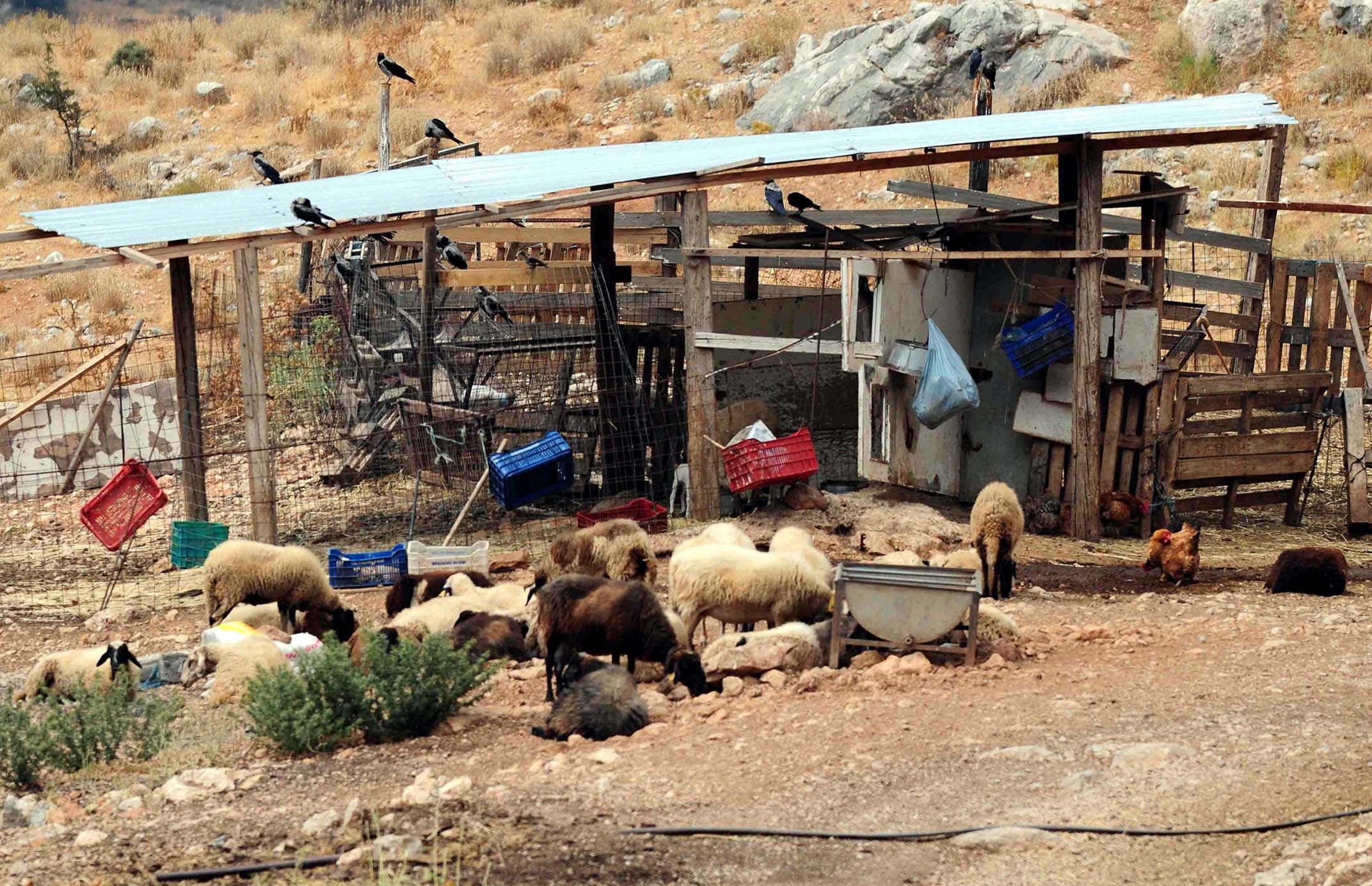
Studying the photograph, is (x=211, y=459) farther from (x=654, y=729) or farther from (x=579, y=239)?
(x=654, y=729)

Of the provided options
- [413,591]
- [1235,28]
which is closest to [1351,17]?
A: [1235,28]

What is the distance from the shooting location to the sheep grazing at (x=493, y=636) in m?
9.27

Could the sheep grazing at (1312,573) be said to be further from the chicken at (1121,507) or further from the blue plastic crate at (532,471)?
the blue plastic crate at (532,471)

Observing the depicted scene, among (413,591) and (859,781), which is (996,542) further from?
(859,781)

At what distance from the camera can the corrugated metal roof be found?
12328mm

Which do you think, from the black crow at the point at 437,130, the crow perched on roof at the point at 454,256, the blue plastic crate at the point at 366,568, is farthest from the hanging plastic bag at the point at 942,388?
the black crow at the point at 437,130

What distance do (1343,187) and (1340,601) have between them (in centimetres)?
1464

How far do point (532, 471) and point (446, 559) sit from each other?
135 cm

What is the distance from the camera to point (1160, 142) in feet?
41.8

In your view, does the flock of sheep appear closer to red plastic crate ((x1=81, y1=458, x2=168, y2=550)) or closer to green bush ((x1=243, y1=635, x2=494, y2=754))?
green bush ((x1=243, y1=635, x2=494, y2=754))

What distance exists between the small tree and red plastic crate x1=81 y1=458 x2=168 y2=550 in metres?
→ 20.6

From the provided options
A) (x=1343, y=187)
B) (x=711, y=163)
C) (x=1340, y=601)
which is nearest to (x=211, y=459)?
(x=711, y=163)

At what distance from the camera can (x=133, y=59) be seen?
35156 mm

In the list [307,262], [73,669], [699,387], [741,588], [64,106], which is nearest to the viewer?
[741,588]
